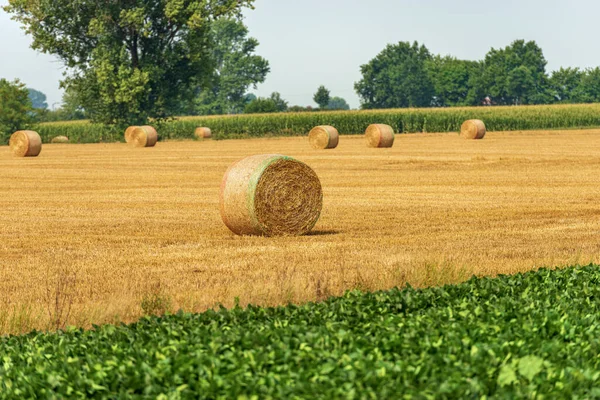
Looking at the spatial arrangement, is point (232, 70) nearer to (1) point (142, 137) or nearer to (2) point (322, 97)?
(2) point (322, 97)

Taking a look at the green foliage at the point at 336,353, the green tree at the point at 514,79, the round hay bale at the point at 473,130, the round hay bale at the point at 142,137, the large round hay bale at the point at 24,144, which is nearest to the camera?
the green foliage at the point at 336,353

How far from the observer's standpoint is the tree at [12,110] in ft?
247

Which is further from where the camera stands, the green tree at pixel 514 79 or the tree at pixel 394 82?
the tree at pixel 394 82

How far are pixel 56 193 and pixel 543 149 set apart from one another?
2607cm

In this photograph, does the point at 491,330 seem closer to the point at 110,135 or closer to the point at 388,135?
the point at 388,135

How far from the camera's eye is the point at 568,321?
28.9 ft

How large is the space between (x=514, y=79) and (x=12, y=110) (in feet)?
276

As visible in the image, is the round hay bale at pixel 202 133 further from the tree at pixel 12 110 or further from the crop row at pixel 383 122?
the tree at pixel 12 110

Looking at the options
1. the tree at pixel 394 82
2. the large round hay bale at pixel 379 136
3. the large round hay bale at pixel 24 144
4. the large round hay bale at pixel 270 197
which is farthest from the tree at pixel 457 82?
the large round hay bale at pixel 270 197

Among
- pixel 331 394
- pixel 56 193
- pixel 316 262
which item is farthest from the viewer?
pixel 56 193

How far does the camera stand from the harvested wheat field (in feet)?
40.2

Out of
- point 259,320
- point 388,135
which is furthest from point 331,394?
point 388,135

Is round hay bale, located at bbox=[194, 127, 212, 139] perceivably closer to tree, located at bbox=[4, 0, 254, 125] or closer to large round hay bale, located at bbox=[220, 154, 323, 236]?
tree, located at bbox=[4, 0, 254, 125]

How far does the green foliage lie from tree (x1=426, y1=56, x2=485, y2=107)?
139286mm
